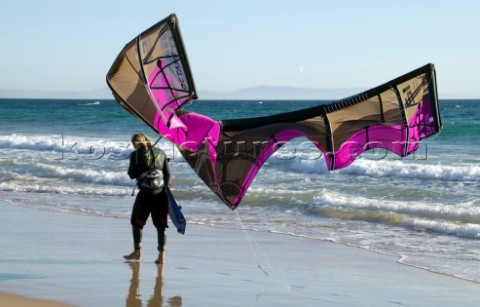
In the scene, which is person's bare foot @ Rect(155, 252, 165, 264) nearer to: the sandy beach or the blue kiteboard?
the sandy beach

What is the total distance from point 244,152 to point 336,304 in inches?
56.9

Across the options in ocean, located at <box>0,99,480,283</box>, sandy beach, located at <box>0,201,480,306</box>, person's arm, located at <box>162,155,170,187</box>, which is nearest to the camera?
sandy beach, located at <box>0,201,480,306</box>

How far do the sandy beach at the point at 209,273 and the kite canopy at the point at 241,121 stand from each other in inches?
36.9

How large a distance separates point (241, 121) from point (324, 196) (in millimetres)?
7132

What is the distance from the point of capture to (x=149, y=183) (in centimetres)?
767

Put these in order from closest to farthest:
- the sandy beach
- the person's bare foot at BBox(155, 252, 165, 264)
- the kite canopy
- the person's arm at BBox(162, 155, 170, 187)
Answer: the kite canopy < the sandy beach < the person's arm at BBox(162, 155, 170, 187) < the person's bare foot at BBox(155, 252, 165, 264)

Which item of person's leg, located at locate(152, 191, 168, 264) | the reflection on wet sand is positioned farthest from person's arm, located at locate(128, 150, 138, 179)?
the reflection on wet sand

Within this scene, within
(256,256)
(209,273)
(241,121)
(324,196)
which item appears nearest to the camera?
(241,121)

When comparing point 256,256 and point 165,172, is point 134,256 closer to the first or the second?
point 165,172

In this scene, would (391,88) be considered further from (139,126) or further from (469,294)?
(139,126)

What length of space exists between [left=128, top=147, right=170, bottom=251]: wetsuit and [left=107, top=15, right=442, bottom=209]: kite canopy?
1.09 m

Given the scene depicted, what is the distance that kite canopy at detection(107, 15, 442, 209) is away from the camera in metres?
5.92

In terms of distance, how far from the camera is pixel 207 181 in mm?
6742

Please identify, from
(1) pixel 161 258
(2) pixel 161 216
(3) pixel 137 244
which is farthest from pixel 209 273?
(3) pixel 137 244
